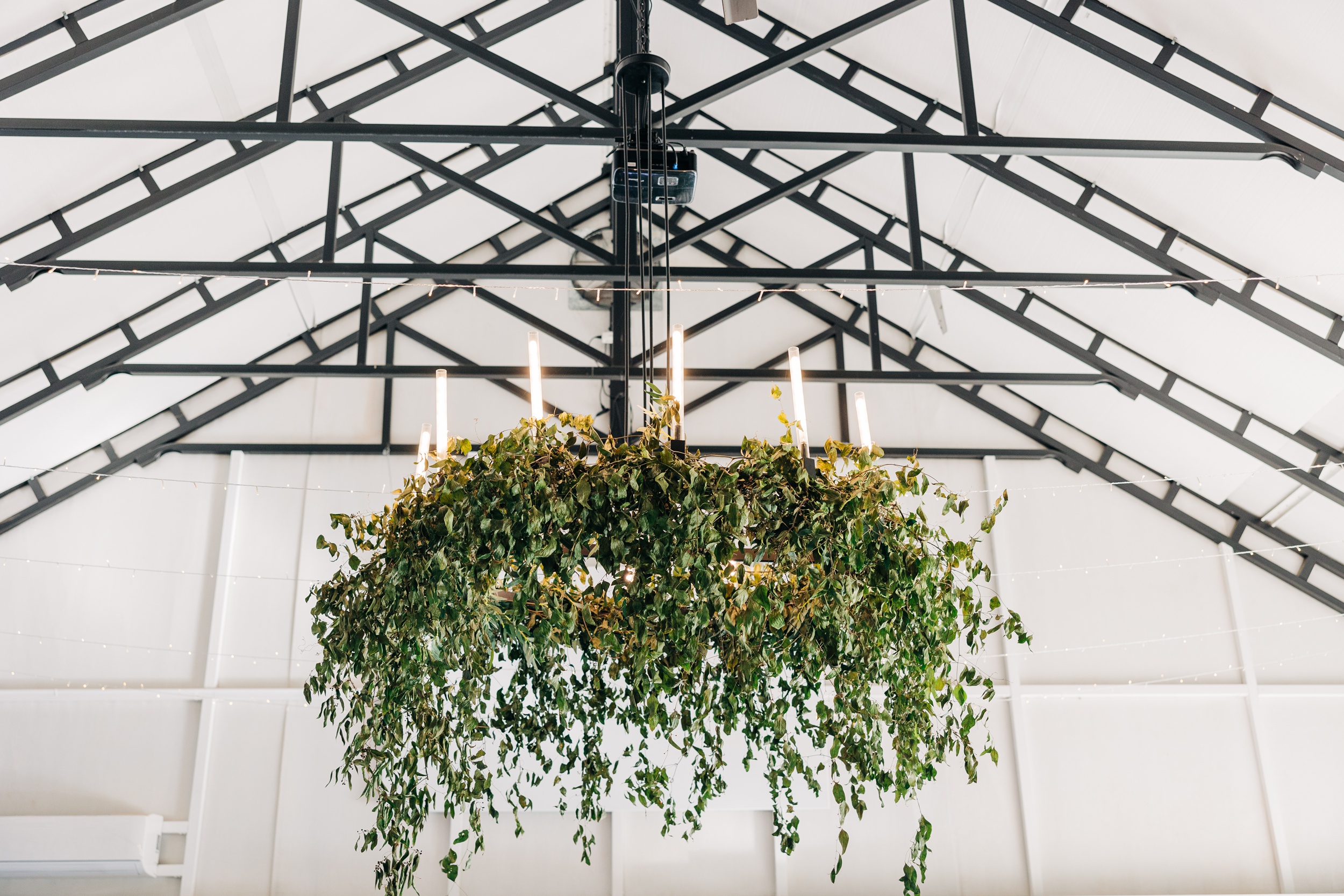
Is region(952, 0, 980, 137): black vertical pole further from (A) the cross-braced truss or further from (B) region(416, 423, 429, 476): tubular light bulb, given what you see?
(B) region(416, 423, 429, 476): tubular light bulb

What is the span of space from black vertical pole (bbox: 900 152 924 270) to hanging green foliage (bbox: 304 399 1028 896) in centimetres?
424

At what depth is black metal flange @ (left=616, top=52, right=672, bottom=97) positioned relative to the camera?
10.7ft

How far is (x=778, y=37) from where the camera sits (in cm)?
731

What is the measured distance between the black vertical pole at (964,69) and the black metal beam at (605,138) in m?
0.15

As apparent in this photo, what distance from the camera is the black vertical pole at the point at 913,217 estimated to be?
6.21 meters

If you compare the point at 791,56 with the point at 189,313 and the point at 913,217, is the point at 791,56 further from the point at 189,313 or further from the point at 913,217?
the point at 189,313

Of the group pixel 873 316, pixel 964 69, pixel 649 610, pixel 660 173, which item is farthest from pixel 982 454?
pixel 649 610

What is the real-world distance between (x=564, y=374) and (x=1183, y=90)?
412cm

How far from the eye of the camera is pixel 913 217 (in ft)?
20.8

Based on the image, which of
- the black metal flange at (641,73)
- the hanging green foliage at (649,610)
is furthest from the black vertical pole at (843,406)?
the hanging green foliage at (649,610)

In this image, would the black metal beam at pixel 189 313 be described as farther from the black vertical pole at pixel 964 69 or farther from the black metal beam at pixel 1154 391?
the black vertical pole at pixel 964 69

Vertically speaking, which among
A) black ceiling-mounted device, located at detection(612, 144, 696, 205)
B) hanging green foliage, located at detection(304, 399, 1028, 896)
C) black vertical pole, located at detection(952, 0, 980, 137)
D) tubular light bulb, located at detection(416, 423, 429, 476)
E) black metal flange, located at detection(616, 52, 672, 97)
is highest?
black vertical pole, located at detection(952, 0, 980, 137)

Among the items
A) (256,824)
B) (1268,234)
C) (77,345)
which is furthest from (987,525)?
(256,824)

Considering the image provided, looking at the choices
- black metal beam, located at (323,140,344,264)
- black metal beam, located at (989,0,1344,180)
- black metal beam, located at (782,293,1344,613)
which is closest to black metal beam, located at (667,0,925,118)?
black metal beam, located at (989,0,1344,180)
